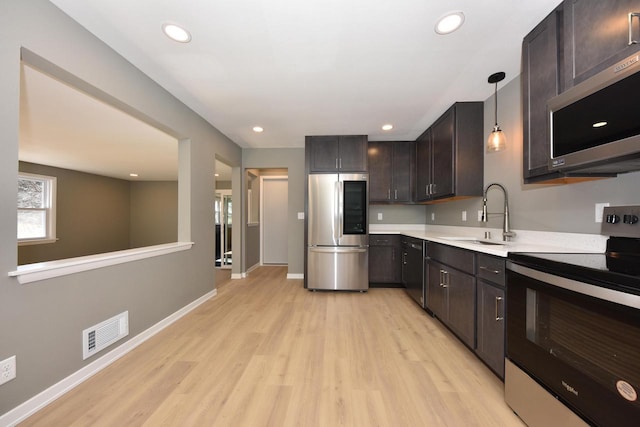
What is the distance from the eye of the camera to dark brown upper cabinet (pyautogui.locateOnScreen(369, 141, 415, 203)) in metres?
4.16

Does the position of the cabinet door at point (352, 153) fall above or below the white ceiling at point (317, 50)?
below

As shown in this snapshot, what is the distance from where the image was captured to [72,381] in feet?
5.48

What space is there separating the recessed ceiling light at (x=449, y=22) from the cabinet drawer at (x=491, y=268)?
157cm

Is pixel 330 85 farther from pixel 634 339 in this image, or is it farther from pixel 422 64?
pixel 634 339

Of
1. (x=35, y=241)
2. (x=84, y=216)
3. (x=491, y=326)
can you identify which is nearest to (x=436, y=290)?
(x=491, y=326)

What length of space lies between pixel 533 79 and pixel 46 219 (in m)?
8.44

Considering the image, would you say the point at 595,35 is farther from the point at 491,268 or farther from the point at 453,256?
the point at 453,256

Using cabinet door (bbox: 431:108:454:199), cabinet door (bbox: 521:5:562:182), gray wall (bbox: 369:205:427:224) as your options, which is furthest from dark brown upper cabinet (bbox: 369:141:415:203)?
cabinet door (bbox: 521:5:562:182)

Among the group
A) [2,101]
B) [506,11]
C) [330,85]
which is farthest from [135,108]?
[506,11]

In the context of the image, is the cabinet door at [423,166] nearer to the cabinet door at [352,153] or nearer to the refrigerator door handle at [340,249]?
the cabinet door at [352,153]

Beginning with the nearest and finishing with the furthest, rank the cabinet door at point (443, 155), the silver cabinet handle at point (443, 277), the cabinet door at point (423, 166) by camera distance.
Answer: the silver cabinet handle at point (443, 277), the cabinet door at point (443, 155), the cabinet door at point (423, 166)

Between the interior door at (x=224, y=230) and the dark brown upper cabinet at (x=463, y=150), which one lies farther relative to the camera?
the interior door at (x=224, y=230)

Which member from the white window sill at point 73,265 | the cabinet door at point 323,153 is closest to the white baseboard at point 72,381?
A: the white window sill at point 73,265

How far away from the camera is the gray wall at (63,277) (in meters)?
1.33
